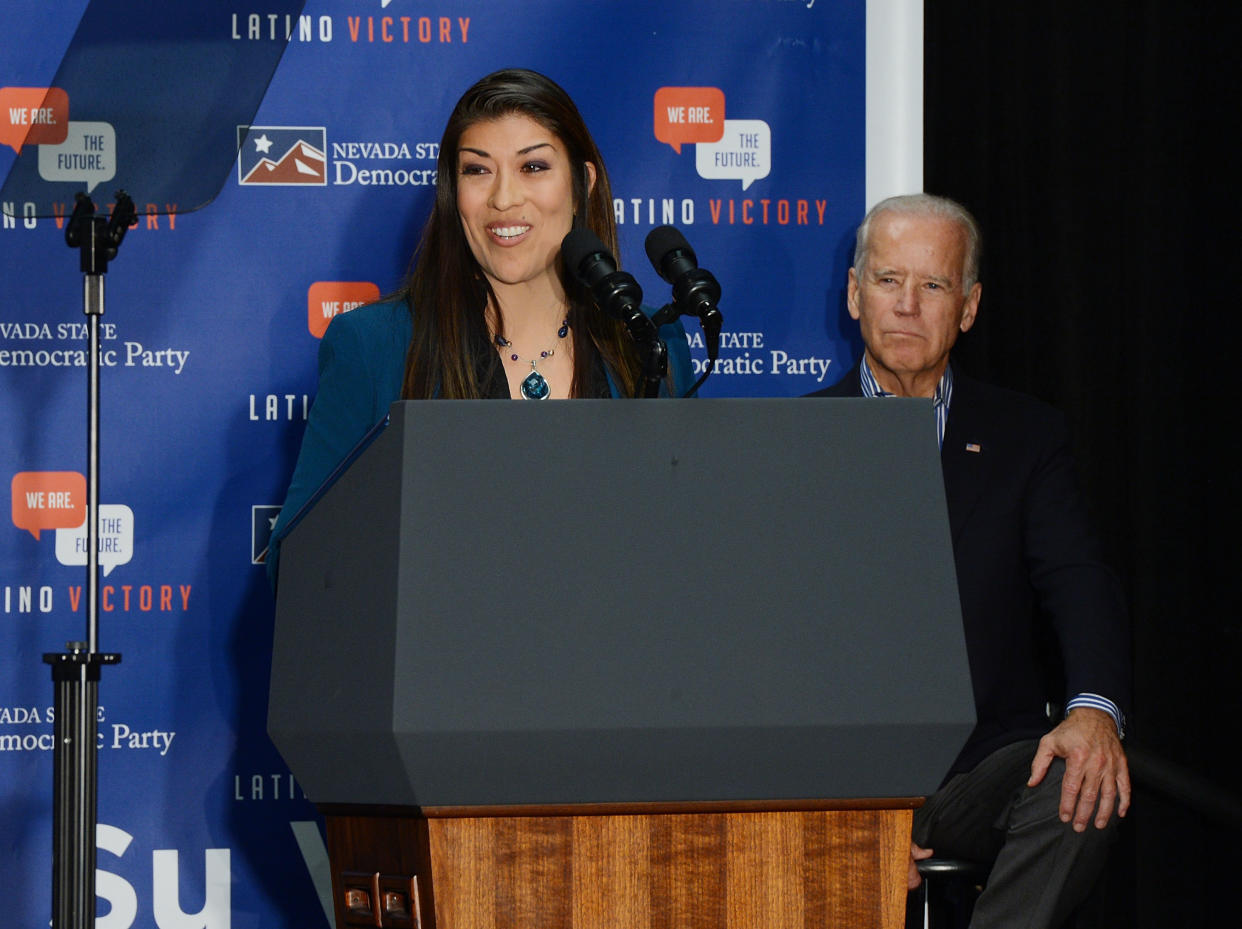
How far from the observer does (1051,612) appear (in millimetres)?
2557

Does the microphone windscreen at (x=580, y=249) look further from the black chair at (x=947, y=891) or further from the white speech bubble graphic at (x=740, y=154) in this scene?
the white speech bubble graphic at (x=740, y=154)

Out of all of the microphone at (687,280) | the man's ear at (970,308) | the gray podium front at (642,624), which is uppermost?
the man's ear at (970,308)

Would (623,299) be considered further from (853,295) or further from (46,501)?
(46,501)

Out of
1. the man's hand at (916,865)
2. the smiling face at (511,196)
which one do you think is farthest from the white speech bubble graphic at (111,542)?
the man's hand at (916,865)

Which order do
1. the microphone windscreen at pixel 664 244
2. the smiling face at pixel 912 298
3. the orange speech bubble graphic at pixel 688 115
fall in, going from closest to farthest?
the microphone windscreen at pixel 664 244
the smiling face at pixel 912 298
the orange speech bubble graphic at pixel 688 115

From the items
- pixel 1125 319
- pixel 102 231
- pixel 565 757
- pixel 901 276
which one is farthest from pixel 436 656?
pixel 1125 319

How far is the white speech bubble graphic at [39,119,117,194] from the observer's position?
2.69 m

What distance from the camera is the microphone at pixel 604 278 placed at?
4.69 ft

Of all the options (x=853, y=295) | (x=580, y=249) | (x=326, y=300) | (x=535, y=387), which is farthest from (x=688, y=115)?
(x=580, y=249)

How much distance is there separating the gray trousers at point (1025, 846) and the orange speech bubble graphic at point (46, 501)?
1.74 metres

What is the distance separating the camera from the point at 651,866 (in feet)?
4.11

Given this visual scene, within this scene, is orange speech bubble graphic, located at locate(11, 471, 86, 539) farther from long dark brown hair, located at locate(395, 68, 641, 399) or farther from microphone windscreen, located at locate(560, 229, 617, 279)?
microphone windscreen, located at locate(560, 229, 617, 279)

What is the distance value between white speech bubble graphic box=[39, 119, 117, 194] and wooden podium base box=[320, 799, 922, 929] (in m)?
1.75

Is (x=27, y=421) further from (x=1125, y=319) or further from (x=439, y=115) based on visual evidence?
(x=1125, y=319)
